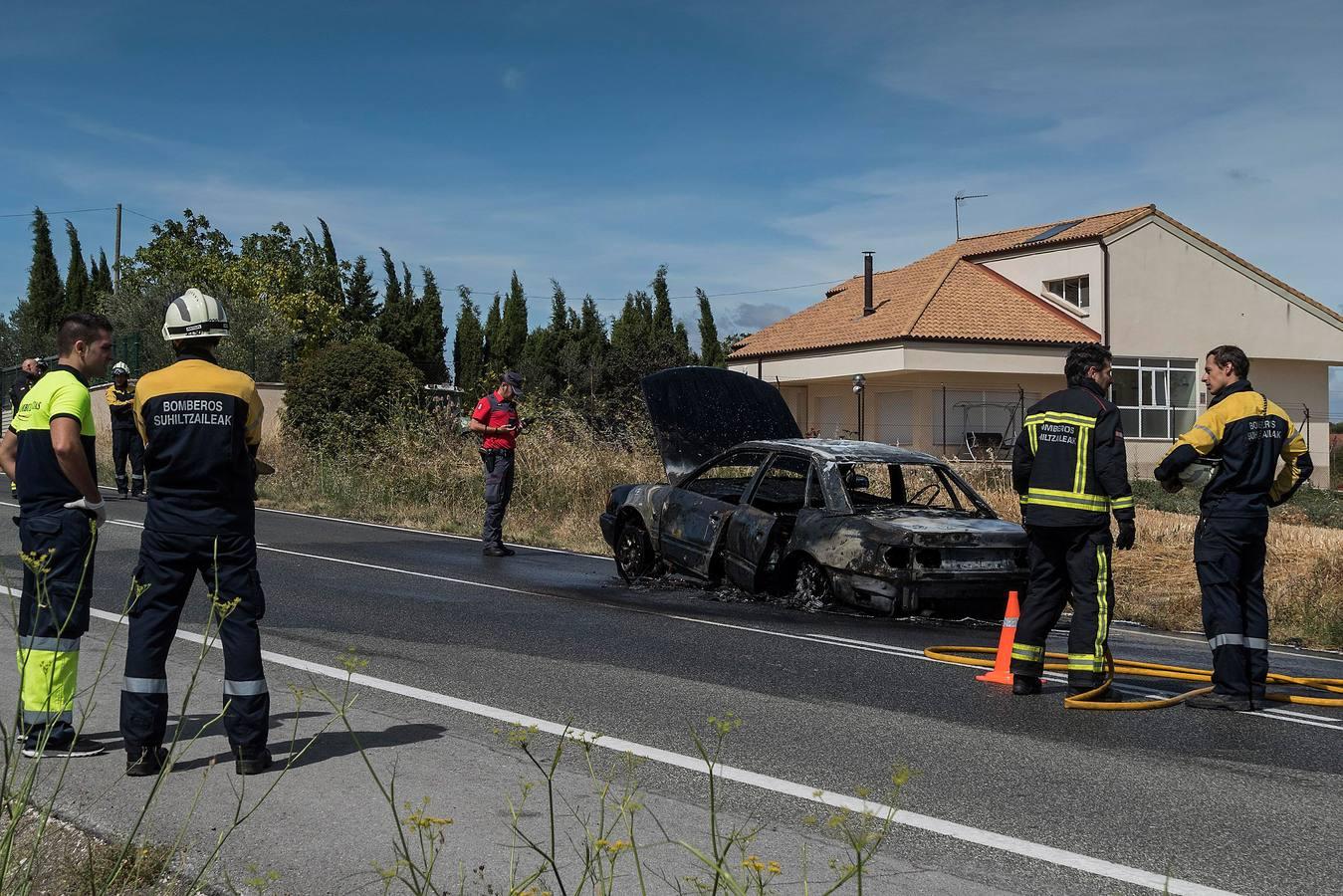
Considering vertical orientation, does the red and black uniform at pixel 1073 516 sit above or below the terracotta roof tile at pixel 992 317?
below

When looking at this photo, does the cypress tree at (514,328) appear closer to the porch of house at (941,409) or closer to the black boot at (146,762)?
the porch of house at (941,409)

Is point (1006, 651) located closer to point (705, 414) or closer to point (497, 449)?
point (705, 414)

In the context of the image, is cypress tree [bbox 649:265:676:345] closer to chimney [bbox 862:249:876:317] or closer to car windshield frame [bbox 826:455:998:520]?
chimney [bbox 862:249:876:317]

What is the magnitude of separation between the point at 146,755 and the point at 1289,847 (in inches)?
163

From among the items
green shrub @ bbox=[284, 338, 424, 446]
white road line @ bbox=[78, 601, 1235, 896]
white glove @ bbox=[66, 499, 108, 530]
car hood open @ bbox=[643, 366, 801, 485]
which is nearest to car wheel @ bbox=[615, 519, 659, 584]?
car hood open @ bbox=[643, 366, 801, 485]

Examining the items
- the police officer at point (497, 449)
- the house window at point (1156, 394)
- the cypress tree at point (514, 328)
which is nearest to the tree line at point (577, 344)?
the cypress tree at point (514, 328)

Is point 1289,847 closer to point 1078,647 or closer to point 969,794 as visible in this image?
point 969,794

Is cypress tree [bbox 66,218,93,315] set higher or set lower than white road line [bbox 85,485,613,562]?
higher

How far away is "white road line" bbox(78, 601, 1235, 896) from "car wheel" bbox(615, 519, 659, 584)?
199 inches

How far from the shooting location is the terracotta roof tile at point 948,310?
130 feet

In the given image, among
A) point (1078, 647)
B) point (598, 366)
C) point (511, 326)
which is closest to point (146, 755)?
point (1078, 647)

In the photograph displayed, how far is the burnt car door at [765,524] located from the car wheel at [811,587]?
225mm

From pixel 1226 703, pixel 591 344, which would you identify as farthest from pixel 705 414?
pixel 591 344

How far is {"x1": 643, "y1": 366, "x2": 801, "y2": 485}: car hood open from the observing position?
12219 mm
